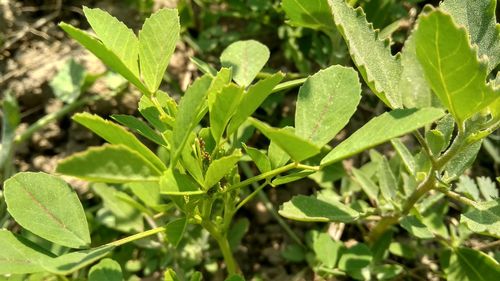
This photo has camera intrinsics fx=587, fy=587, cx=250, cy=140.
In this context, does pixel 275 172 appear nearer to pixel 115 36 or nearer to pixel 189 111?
pixel 189 111

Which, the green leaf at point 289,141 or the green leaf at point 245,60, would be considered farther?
the green leaf at point 245,60

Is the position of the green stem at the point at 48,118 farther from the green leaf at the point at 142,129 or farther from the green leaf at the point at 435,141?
the green leaf at the point at 435,141

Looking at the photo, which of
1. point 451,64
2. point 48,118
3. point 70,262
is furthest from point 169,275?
point 48,118

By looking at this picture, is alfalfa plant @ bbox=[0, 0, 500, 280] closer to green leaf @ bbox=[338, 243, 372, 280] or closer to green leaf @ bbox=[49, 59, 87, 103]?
green leaf @ bbox=[338, 243, 372, 280]

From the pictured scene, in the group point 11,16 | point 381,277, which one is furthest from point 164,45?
point 11,16

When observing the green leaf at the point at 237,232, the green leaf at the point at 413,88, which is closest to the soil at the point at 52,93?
the green leaf at the point at 237,232

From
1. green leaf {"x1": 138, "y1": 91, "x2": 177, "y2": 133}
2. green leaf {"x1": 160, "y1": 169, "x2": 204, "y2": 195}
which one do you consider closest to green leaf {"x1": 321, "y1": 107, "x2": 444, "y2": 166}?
green leaf {"x1": 160, "y1": 169, "x2": 204, "y2": 195}

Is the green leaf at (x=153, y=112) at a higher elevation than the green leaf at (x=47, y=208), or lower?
higher
